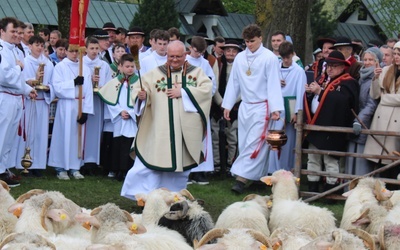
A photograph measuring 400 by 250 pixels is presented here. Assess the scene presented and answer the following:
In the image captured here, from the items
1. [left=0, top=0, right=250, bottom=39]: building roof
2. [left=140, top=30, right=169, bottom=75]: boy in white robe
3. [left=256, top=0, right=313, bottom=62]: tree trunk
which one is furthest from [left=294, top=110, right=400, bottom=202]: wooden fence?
[left=0, top=0, right=250, bottom=39]: building roof

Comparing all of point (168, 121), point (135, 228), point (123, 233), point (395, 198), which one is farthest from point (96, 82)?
point (123, 233)

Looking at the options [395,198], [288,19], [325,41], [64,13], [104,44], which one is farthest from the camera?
[64,13]

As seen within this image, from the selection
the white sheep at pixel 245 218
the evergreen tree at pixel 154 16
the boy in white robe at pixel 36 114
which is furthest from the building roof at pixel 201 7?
the white sheep at pixel 245 218

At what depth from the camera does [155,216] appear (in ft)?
27.8

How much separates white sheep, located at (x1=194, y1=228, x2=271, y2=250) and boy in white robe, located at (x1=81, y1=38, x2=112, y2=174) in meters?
6.84

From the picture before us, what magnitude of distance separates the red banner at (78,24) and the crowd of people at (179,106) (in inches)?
5.6

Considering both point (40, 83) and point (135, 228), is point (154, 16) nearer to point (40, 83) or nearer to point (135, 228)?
point (40, 83)

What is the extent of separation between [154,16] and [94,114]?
45.3 ft

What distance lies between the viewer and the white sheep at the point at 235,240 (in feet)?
21.9

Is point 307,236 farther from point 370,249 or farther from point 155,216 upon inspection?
point 155,216

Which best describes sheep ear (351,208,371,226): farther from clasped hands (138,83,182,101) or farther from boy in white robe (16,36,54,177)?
boy in white robe (16,36,54,177)

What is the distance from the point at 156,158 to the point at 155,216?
6.56ft

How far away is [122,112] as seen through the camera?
13.1m

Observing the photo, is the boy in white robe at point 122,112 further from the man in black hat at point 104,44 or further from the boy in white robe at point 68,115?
the man in black hat at point 104,44
